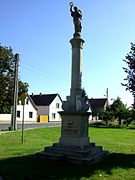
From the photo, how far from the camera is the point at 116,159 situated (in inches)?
456

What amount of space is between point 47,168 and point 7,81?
1434 inches

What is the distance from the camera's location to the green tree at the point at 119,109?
58.1 m

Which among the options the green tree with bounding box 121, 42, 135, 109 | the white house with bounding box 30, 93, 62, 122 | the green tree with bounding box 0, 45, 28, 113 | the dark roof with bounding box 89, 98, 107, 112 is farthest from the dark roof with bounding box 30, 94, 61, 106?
the green tree with bounding box 121, 42, 135, 109

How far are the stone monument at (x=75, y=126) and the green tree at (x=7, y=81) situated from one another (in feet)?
103

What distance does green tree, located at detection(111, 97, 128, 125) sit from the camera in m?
58.1

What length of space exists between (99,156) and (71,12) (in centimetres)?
594

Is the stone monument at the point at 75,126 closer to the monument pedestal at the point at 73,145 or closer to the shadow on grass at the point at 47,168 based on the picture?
the monument pedestal at the point at 73,145

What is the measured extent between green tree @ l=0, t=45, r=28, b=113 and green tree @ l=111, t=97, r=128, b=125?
20.6 metres

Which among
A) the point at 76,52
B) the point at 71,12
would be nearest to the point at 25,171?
the point at 76,52

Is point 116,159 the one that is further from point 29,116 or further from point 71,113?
point 29,116

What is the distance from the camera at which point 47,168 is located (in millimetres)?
9609

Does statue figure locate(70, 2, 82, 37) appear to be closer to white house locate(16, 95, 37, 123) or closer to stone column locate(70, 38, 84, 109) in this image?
stone column locate(70, 38, 84, 109)

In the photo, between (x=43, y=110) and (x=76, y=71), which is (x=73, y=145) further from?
(x=43, y=110)

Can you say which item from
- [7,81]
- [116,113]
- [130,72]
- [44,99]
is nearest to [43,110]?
[44,99]
